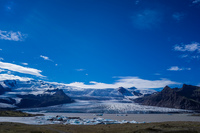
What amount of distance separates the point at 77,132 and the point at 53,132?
8.58 metres

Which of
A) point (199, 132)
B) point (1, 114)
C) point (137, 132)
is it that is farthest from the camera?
point (1, 114)

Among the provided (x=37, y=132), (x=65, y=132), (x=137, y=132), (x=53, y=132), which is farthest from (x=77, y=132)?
(x=137, y=132)

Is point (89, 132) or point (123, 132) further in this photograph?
point (89, 132)

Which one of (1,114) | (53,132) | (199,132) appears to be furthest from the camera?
(1,114)

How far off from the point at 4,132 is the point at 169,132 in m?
50.2

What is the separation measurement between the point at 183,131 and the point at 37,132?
47254mm

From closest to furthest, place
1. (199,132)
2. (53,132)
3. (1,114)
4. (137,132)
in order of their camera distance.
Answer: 1. (199,132)
2. (137,132)
3. (53,132)
4. (1,114)

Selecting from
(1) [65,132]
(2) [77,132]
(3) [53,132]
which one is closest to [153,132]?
(2) [77,132]

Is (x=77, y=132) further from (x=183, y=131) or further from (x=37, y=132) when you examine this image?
(x=183, y=131)

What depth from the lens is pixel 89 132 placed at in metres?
57.2

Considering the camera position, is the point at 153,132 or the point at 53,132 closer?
the point at 153,132

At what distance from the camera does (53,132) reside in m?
54.9

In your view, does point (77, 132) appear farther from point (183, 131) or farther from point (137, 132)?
point (183, 131)

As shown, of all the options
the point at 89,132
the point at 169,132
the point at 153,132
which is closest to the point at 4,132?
the point at 89,132
